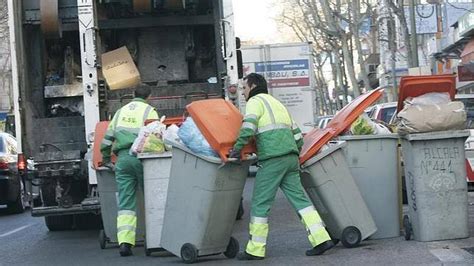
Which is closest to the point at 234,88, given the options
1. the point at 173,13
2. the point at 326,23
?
the point at 173,13

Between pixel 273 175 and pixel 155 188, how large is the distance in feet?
4.18

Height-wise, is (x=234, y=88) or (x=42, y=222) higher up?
(x=234, y=88)

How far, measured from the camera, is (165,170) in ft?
26.1

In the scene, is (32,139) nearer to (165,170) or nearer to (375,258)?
(165,170)

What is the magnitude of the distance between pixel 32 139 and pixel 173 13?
257cm

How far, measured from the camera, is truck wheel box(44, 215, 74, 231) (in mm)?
11406

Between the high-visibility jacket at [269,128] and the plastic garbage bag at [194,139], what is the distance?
14.1 inches

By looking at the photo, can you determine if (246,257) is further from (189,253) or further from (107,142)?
(107,142)

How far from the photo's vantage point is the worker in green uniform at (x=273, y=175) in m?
7.37

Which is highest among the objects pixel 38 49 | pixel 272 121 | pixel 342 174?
pixel 38 49

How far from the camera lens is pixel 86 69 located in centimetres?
988

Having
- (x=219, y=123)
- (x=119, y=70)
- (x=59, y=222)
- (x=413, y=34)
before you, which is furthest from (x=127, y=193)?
(x=413, y=34)

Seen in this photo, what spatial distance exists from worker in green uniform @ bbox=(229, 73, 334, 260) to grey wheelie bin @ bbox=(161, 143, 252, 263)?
0.21 m

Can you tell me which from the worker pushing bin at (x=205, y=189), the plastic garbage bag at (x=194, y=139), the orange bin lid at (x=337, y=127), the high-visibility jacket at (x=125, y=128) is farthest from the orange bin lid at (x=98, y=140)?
the orange bin lid at (x=337, y=127)
